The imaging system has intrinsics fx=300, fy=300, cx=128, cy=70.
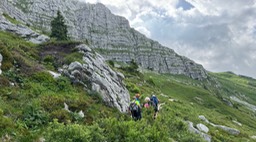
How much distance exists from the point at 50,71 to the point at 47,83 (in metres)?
2.90

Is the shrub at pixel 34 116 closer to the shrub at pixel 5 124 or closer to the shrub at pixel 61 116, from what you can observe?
the shrub at pixel 61 116

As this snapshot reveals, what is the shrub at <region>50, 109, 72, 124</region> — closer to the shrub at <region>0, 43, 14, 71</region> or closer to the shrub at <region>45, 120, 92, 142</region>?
the shrub at <region>45, 120, 92, 142</region>

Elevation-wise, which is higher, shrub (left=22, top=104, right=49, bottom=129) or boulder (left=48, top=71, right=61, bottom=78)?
boulder (left=48, top=71, right=61, bottom=78)

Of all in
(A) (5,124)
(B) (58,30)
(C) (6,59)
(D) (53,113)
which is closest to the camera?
(A) (5,124)

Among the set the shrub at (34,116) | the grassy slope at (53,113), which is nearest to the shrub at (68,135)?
the grassy slope at (53,113)

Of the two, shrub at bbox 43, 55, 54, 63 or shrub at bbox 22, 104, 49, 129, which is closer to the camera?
shrub at bbox 22, 104, 49, 129

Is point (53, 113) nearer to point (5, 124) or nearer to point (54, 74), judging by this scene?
point (5, 124)

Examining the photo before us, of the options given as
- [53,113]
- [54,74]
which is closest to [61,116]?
[53,113]

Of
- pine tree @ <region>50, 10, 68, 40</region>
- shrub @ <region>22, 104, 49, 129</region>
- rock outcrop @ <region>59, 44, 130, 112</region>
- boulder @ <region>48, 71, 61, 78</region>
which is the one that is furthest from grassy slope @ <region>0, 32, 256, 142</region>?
pine tree @ <region>50, 10, 68, 40</region>

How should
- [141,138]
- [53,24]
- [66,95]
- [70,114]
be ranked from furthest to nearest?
1. [53,24]
2. [66,95]
3. [70,114]
4. [141,138]

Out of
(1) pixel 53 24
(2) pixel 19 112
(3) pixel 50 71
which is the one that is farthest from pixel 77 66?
(1) pixel 53 24

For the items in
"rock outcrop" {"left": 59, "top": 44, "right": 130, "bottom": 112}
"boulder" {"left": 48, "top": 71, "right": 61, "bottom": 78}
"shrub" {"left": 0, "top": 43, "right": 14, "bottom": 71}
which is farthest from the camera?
"rock outcrop" {"left": 59, "top": 44, "right": 130, "bottom": 112}

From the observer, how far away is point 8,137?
50.4ft

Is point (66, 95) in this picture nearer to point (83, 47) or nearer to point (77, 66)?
point (77, 66)
